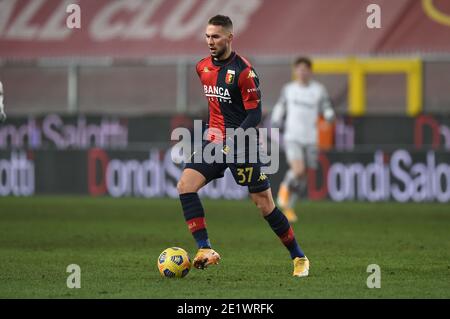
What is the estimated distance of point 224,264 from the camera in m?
10.3

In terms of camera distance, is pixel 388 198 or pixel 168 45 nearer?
pixel 388 198

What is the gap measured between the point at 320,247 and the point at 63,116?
1003cm

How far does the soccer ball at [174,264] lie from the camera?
29.9 ft

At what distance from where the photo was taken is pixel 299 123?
16562mm

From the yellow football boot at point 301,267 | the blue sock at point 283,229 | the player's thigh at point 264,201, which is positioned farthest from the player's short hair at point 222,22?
the yellow football boot at point 301,267

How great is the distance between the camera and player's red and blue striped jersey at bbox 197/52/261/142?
364 inches

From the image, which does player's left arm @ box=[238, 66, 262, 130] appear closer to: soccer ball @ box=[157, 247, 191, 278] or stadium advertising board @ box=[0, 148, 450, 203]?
soccer ball @ box=[157, 247, 191, 278]

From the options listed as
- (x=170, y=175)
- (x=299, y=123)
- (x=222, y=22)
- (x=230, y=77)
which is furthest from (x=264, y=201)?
(x=170, y=175)

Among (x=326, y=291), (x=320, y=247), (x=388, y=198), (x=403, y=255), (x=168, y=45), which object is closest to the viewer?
(x=326, y=291)

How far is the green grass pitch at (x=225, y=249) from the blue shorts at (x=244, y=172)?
2.46ft

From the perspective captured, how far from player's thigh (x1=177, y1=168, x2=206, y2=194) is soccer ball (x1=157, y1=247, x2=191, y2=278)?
51 cm

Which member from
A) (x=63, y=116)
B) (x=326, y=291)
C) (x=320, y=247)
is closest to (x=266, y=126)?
(x=63, y=116)
